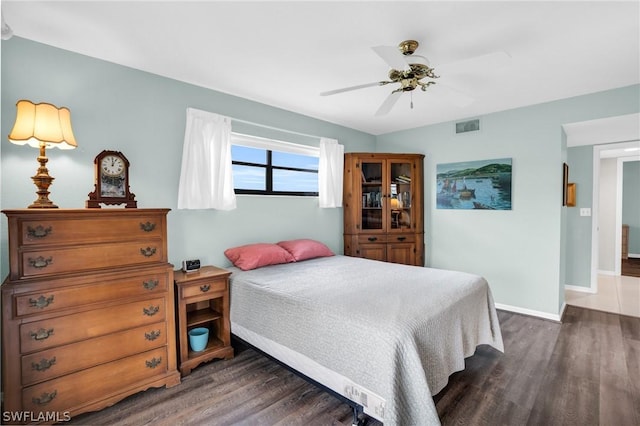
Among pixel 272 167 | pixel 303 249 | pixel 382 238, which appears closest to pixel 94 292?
pixel 303 249

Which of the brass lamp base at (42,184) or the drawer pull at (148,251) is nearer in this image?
the brass lamp base at (42,184)

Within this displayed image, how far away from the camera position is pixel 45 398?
1723 mm

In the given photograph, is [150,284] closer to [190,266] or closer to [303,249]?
[190,266]

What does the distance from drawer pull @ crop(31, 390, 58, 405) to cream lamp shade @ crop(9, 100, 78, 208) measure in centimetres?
109

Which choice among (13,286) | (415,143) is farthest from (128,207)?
(415,143)

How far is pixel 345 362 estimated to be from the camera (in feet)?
→ 5.78

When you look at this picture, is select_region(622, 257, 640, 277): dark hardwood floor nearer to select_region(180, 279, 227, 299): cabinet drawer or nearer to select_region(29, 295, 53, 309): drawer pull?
select_region(180, 279, 227, 299): cabinet drawer

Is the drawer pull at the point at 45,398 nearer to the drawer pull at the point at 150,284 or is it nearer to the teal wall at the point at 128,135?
the drawer pull at the point at 150,284

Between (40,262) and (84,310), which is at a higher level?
(40,262)

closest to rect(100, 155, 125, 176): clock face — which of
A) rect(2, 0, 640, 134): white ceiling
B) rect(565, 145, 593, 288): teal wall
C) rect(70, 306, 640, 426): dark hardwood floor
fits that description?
rect(2, 0, 640, 134): white ceiling

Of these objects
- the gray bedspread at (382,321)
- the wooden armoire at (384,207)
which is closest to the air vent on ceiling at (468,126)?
the wooden armoire at (384,207)

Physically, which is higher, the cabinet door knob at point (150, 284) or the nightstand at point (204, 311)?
the cabinet door knob at point (150, 284)

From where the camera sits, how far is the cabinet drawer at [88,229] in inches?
68.2

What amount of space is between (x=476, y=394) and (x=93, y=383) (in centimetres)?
252
